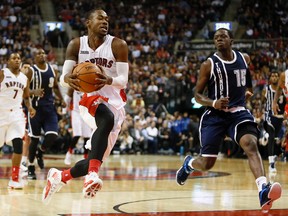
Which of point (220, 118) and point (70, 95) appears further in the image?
point (70, 95)

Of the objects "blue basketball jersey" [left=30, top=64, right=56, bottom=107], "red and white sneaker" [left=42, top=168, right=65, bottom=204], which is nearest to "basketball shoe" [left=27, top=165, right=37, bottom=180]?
"blue basketball jersey" [left=30, top=64, right=56, bottom=107]

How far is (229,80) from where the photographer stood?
7.38m

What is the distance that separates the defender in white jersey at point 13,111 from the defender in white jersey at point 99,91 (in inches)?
104

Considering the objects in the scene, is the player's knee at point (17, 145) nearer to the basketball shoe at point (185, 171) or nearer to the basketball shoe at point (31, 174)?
the basketball shoe at point (31, 174)

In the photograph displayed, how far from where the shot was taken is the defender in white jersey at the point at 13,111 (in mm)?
9375

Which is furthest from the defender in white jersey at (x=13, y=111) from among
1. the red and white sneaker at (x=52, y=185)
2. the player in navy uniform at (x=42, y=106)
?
the red and white sneaker at (x=52, y=185)

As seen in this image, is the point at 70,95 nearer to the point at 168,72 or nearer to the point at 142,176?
the point at 142,176

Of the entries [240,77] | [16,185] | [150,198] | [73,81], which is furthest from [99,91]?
[16,185]

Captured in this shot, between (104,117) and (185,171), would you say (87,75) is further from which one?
(185,171)

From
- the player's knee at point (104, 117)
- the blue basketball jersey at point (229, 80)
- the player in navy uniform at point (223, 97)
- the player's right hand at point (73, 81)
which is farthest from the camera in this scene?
the blue basketball jersey at point (229, 80)

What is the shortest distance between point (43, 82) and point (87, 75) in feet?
16.5

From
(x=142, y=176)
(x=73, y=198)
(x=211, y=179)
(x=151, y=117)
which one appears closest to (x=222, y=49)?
(x=73, y=198)

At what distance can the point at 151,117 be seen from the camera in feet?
70.7

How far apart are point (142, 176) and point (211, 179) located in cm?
135
